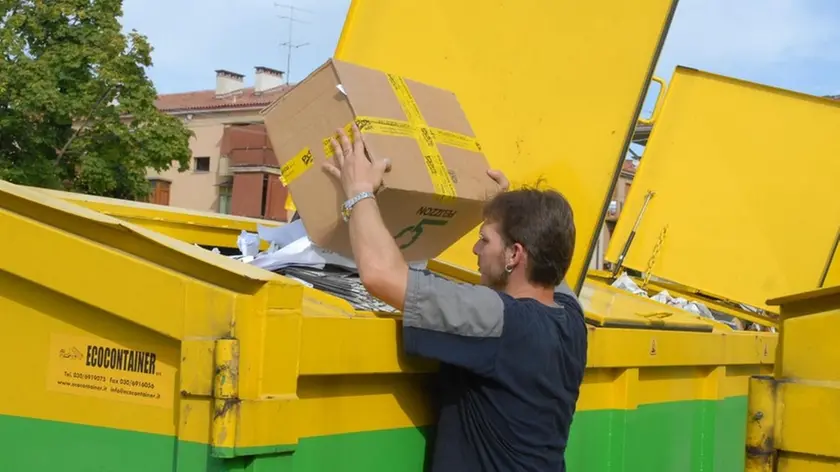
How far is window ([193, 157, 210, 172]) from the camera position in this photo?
112 ft

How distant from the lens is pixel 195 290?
170 centimetres

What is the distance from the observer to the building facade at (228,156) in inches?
1246

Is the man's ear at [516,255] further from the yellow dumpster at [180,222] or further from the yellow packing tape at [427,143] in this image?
the yellow dumpster at [180,222]

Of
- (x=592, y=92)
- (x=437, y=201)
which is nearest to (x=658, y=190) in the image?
(x=592, y=92)

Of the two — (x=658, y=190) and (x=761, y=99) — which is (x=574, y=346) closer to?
(x=658, y=190)

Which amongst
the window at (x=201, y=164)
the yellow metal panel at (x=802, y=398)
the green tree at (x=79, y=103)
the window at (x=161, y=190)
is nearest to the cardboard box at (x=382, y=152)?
the yellow metal panel at (x=802, y=398)

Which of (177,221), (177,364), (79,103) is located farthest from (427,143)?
(79,103)

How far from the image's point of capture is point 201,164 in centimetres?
3438

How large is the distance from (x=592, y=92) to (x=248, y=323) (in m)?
1.93

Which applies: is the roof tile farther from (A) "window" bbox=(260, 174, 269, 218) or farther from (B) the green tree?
(B) the green tree

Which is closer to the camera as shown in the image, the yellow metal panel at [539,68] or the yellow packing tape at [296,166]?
the yellow packing tape at [296,166]

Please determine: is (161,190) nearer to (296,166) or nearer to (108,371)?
(296,166)

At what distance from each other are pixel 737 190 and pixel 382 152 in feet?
12.4

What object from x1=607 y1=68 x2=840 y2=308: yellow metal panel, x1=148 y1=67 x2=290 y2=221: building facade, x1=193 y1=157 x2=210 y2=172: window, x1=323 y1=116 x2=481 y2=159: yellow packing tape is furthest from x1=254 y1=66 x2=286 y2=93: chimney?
x1=323 y1=116 x2=481 y2=159: yellow packing tape
